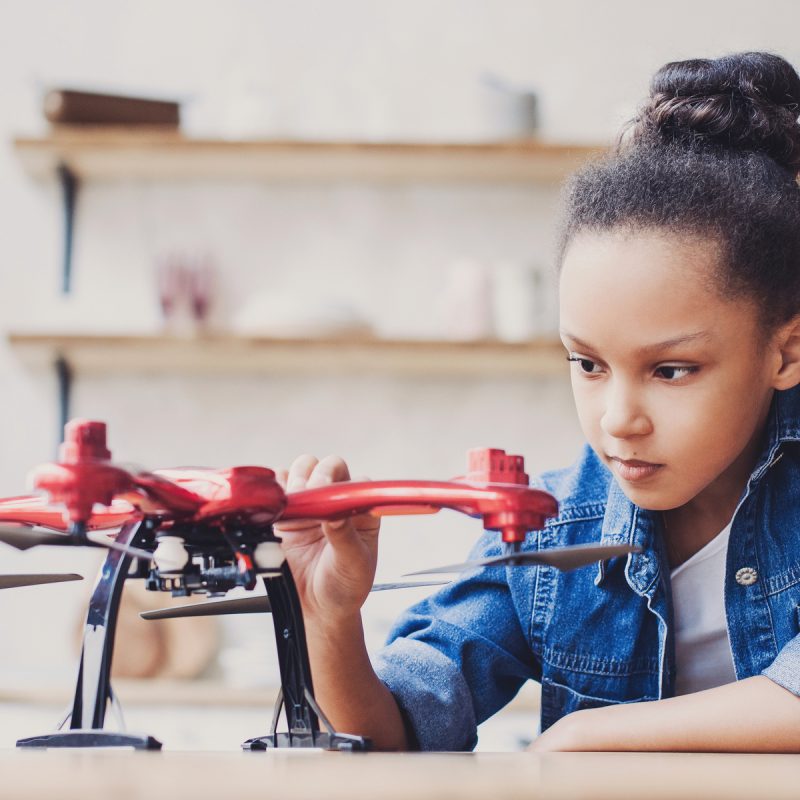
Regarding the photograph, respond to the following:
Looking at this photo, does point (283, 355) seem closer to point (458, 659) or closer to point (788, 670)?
point (458, 659)

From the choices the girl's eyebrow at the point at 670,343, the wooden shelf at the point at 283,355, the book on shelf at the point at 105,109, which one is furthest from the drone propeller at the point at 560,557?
the book on shelf at the point at 105,109

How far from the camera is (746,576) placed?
1.00 meters

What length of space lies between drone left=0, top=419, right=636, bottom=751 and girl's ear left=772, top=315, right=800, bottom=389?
0.45m

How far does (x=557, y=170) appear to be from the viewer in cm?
243

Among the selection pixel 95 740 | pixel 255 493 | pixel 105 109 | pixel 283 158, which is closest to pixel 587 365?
pixel 255 493

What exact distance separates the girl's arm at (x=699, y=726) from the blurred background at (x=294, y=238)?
4.96 feet

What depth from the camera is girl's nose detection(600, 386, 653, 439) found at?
86cm

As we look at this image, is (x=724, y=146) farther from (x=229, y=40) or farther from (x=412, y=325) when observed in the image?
(x=229, y=40)

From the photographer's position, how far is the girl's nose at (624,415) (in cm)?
86

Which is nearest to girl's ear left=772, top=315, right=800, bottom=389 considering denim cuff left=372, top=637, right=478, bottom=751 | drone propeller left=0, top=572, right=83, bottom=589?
denim cuff left=372, top=637, right=478, bottom=751

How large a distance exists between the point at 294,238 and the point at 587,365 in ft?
5.64

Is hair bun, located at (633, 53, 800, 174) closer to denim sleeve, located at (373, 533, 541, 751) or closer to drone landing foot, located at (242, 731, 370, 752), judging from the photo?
denim sleeve, located at (373, 533, 541, 751)

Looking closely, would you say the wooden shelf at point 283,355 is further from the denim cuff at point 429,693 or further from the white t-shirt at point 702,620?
the denim cuff at point 429,693

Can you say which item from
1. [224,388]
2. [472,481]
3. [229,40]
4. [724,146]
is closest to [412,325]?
[224,388]
